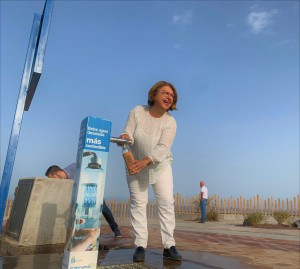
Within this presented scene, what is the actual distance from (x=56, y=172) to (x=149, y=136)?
6.98 ft

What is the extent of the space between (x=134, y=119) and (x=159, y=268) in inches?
59.1

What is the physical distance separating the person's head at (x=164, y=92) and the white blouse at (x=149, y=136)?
192 millimetres

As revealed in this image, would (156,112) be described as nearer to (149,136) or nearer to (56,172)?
(149,136)

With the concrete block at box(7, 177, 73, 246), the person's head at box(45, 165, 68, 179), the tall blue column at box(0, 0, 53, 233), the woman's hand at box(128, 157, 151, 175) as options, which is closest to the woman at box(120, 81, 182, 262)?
the woman's hand at box(128, 157, 151, 175)

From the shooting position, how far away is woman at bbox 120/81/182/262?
315 centimetres

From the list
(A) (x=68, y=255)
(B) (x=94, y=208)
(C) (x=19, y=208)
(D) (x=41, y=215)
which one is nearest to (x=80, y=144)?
(B) (x=94, y=208)

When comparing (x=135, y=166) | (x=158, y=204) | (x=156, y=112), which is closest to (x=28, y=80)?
(x=156, y=112)

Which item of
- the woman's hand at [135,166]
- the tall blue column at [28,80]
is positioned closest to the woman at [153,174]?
the woman's hand at [135,166]

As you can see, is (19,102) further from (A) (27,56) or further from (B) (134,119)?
(B) (134,119)

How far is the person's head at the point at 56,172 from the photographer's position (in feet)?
15.3

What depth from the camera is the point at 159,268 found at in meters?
2.67

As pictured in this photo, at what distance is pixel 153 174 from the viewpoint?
3.19m

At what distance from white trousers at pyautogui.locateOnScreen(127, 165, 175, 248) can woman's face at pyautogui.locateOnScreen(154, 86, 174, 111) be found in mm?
709

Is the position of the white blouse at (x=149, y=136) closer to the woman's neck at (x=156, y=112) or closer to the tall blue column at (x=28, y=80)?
the woman's neck at (x=156, y=112)
